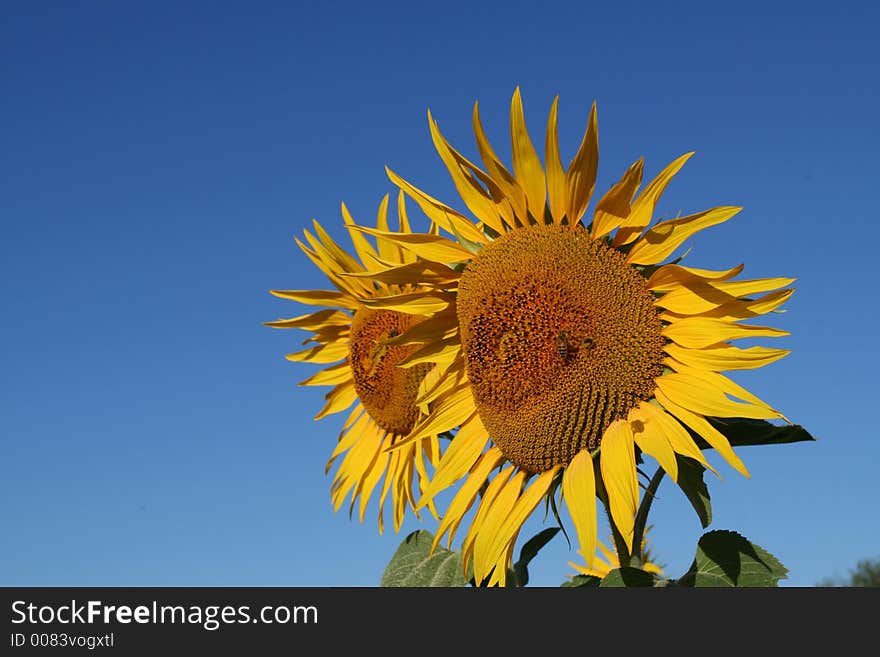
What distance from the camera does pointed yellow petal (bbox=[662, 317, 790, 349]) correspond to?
4141mm

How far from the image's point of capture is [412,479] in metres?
6.51

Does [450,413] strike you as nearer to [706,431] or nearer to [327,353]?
[706,431]

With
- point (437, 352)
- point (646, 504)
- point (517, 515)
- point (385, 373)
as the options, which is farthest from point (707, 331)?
point (385, 373)

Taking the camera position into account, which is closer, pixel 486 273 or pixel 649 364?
pixel 649 364

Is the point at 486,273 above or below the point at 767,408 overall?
above

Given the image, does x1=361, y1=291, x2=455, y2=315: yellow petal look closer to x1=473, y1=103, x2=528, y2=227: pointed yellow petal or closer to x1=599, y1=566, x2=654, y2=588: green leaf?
x1=473, y1=103, x2=528, y2=227: pointed yellow petal

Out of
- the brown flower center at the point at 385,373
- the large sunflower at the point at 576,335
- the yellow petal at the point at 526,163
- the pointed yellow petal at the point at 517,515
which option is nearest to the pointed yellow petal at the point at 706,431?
the large sunflower at the point at 576,335

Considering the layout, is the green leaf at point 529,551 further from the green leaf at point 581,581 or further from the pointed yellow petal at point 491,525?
the pointed yellow petal at point 491,525

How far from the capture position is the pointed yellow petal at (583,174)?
4.21 m
